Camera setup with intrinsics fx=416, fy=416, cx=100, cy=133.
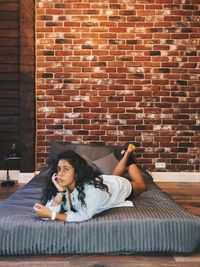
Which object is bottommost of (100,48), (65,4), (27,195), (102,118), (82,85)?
(27,195)

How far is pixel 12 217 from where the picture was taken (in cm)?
283

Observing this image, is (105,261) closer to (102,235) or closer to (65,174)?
(102,235)

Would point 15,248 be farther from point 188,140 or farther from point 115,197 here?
point 188,140

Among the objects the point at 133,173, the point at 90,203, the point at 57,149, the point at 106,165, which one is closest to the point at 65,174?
the point at 90,203

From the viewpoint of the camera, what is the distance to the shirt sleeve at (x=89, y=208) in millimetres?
2746

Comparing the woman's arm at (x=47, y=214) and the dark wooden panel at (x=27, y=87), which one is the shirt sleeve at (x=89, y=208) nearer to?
the woman's arm at (x=47, y=214)

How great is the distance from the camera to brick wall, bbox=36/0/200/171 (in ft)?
18.8

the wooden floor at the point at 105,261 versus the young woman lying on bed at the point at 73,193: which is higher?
the young woman lying on bed at the point at 73,193

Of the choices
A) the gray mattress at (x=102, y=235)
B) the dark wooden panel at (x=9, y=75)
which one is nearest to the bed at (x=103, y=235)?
the gray mattress at (x=102, y=235)

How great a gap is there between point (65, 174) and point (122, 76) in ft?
10.6

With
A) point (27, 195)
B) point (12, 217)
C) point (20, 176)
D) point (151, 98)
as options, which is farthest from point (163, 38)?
point (12, 217)

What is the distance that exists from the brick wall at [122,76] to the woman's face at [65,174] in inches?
118

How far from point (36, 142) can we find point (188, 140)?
6.98 feet

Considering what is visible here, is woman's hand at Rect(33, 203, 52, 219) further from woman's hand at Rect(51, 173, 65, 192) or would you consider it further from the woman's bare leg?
the woman's bare leg
